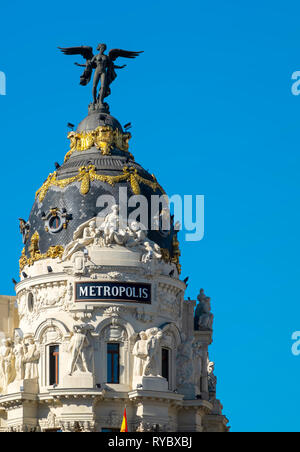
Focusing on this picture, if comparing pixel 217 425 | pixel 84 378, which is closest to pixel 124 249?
pixel 84 378

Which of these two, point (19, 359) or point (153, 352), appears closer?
point (153, 352)

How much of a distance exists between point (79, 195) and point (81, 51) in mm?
11068

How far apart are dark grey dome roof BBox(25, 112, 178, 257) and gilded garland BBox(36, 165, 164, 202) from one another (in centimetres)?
13

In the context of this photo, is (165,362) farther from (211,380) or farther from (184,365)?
(211,380)

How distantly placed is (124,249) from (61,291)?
175 inches

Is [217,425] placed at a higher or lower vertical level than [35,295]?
lower

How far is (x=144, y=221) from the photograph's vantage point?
3735 inches

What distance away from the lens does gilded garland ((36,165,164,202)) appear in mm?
94562

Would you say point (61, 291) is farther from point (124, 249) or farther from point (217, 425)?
point (217, 425)

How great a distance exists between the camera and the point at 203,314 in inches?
3962

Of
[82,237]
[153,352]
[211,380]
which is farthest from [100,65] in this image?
[211,380]

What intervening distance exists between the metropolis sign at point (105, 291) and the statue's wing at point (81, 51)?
16.5 metres

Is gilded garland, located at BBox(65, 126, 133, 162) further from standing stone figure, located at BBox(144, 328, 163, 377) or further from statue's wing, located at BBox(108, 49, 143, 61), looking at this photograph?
standing stone figure, located at BBox(144, 328, 163, 377)

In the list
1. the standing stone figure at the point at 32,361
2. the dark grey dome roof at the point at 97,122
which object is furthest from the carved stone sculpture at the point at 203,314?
the dark grey dome roof at the point at 97,122
